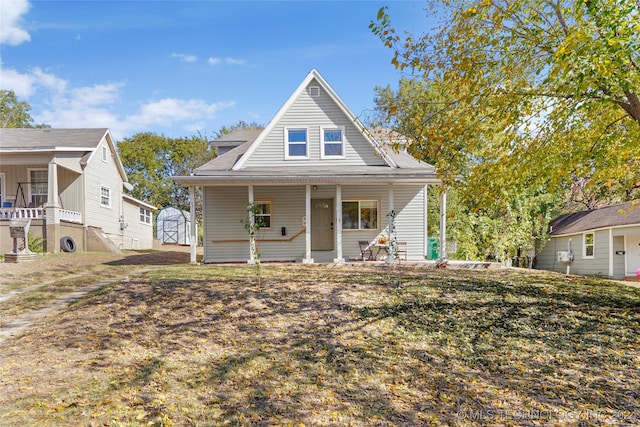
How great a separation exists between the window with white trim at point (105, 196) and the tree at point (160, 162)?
50.0 feet

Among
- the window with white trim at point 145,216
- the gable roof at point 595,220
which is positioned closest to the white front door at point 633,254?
the gable roof at point 595,220

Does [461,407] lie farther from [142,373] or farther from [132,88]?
[132,88]

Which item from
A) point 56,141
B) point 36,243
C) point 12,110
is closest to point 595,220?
point 36,243

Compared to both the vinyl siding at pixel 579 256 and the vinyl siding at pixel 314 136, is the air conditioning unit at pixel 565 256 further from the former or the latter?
the vinyl siding at pixel 314 136

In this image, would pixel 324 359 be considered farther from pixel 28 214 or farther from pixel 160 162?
pixel 160 162

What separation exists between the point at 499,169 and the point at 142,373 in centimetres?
691

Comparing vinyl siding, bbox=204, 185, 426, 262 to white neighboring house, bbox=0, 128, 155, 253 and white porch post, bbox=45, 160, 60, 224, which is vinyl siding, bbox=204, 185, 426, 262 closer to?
white porch post, bbox=45, 160, 60, 224

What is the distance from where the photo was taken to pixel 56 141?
18.0 meters

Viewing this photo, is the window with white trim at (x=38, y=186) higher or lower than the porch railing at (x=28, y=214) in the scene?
higher

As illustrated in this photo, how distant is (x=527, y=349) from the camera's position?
513cm

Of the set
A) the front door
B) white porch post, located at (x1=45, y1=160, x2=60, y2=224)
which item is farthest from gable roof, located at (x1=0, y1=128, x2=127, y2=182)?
the front door

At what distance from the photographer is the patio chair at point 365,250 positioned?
45.4 ft

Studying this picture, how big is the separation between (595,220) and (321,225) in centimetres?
1320

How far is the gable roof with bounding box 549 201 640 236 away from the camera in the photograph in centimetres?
1548
